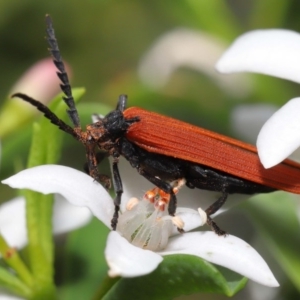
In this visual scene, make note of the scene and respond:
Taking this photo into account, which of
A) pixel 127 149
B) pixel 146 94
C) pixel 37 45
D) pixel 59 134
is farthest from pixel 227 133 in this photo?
pixel 37 45

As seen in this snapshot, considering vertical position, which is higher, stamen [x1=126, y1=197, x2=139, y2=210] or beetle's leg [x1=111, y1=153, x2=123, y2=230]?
beetle's leg [x1=111, y1=153, x2=123, y2=230]

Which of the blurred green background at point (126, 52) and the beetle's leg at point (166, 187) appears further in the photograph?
the blurred green background at point (126, 52)

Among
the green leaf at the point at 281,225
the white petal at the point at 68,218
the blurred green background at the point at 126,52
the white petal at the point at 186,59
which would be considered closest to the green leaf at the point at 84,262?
the blurred green background at the point at 126,52

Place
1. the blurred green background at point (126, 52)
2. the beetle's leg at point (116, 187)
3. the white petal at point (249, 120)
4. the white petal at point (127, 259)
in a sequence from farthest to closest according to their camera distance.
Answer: the blurred green background at point (126, 52) < the white petal at point (249, 120) < the beetle's leg at point (116, 187) < the white petal at point (127, 259)

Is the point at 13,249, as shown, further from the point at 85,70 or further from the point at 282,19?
the point at 85,70

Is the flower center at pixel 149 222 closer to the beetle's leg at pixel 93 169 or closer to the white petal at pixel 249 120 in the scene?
the beetle's leg at pixel 93 169

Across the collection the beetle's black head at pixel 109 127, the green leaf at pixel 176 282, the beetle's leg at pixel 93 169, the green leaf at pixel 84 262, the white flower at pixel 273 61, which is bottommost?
the green leaf at pixel 84 262

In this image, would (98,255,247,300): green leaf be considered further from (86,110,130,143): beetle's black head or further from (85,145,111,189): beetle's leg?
(86,110,130,143): beetle's black head

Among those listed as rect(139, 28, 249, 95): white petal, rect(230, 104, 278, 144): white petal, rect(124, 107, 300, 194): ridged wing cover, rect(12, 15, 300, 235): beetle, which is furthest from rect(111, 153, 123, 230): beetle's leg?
rect(139, 28, 249, 95): white petal
